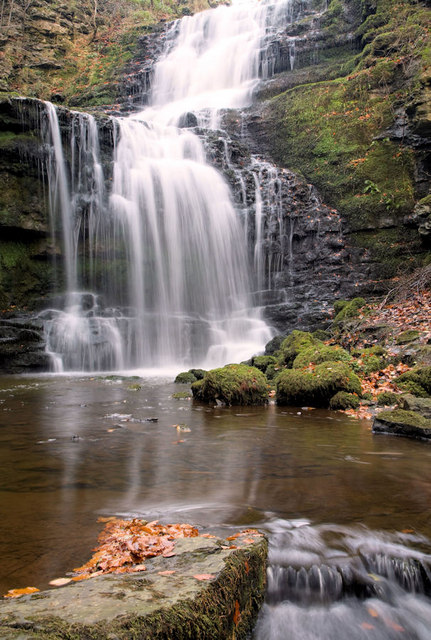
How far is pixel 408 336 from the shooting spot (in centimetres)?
856

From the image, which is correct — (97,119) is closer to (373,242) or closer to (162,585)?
(373,242)

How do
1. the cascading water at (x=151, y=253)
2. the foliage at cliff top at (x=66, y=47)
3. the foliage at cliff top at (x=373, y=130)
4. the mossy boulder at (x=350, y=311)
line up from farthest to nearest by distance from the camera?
1. the foliage at cliff top at (x=66, y=47)
2. the foliage at cliff top at (x=373, y=130)
3. the cascading water at (x=151, y=253)
4. the mossy boulder at (x=350, y=311)

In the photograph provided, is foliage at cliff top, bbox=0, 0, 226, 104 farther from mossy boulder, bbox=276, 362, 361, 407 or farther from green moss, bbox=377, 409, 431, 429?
green moss, bbox=377, 409, 431, 429

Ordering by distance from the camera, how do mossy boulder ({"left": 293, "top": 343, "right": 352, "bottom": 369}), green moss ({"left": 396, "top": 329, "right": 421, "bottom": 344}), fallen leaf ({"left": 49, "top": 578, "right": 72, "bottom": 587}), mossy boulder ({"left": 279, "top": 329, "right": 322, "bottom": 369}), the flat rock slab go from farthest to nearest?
mossy boulder ({"left": 279, "top": 329, "right": 322, "bottom": 369}), green moss ({"left": 396, "top": 329, "right": 421, "bottom": 344}), mossy boulder ({"left": 293, "top": 343, "right": 352, "bottom": 369}), fallen leaf ({"left": 49, "top": 578, "right": 72, "bottom": 587}), the flat rock slab

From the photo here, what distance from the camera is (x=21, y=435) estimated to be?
515cm

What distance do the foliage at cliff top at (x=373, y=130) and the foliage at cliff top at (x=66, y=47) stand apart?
13373mm

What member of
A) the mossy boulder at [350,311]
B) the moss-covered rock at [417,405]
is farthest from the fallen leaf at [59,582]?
the mossy boulder at [350,311]

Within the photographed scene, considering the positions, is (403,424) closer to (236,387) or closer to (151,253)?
(236,387)

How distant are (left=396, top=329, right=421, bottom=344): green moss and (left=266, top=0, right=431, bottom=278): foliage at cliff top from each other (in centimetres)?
804

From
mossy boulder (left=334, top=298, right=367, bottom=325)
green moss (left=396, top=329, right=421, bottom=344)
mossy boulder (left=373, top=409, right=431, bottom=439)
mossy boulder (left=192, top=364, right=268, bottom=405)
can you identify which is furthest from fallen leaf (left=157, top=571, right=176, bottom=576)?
mossy boulder (left=334, top=298, right=367, bottom=325)

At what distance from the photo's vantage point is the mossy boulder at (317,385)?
690 cm

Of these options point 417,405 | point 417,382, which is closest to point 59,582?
point 417,405

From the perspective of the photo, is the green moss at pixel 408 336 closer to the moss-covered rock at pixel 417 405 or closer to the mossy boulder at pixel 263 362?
the mossy boulder at pixel 263 362

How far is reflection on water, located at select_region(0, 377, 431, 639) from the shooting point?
Answer: 244 cm
